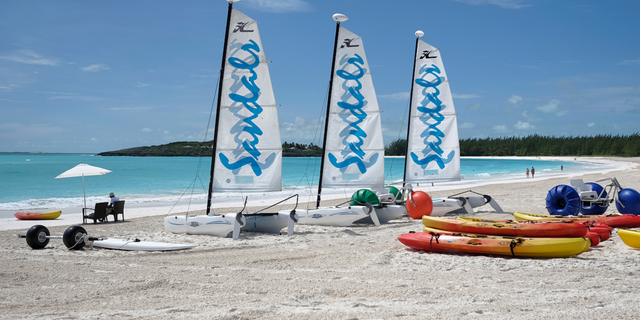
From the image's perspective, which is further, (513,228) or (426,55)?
(426,55)


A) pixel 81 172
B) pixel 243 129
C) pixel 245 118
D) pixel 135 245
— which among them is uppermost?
pixel 245 118

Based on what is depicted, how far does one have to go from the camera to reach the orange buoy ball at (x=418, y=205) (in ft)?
41.7

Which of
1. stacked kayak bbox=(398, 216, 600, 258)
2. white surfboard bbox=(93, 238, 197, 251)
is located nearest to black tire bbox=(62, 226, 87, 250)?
white surfboard bbox=(93, 238, 197, 251)

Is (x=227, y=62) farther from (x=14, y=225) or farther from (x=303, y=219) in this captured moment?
(x=14, y=225)

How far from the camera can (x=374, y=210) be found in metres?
11.9

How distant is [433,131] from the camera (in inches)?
583

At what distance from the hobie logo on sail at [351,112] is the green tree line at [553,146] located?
62.1 m

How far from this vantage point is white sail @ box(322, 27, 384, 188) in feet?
41.6

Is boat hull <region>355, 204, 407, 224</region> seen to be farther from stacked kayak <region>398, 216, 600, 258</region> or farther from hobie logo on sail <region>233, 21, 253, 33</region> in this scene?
hobie logo on sail <region>233, 21, 253, 33</region>

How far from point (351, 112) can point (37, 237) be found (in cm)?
803

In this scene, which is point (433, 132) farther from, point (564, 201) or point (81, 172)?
point (81, 172)

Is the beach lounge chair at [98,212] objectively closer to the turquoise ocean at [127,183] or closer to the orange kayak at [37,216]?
the orange kayak at [37,216]

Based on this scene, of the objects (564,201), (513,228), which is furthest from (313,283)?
(564,201)

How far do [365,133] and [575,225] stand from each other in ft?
19.9
